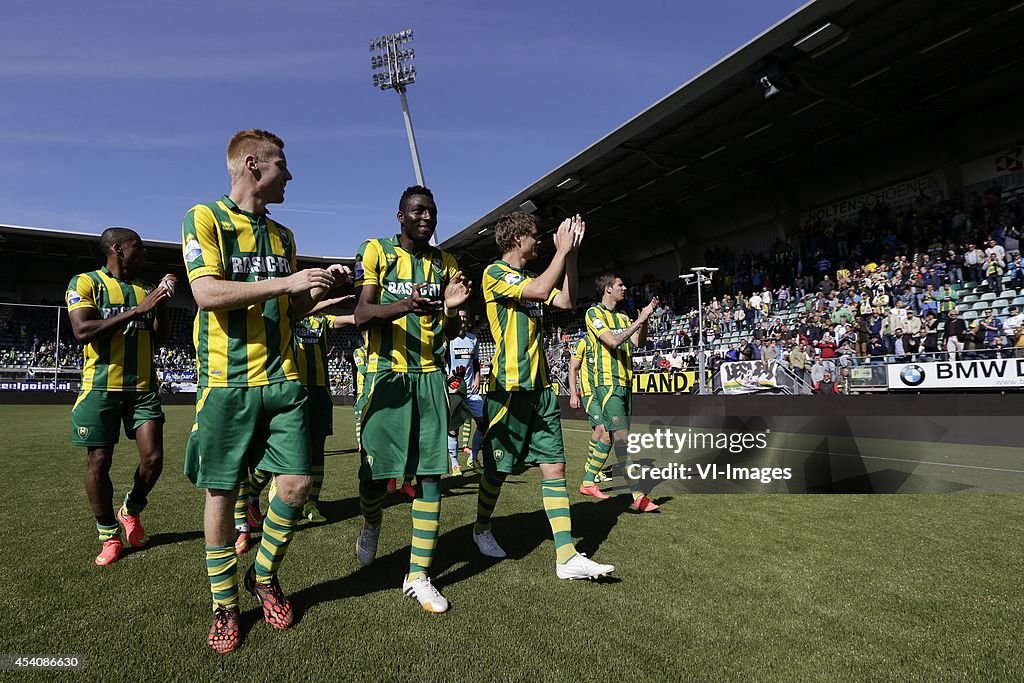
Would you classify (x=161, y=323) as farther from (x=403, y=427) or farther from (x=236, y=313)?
(x=403, y=427)

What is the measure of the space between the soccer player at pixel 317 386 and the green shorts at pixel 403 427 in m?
0.99

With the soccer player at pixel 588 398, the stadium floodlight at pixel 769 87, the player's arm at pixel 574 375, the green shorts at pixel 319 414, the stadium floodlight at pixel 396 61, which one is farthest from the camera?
the stadium floodlight at pixel 396 61

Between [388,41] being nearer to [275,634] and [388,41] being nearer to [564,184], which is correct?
[564,184]

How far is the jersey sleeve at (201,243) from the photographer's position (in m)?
2.79

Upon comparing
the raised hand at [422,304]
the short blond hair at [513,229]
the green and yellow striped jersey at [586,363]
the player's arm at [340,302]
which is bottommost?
the green and yellow striped jersey at [586,363]

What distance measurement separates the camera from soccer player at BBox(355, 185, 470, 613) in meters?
3.44

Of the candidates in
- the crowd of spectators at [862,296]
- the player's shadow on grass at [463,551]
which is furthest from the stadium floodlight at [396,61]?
the player's shadow on grass at [463,551]

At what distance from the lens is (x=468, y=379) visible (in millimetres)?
8469

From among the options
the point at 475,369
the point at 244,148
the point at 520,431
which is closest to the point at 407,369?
the point at 520,431

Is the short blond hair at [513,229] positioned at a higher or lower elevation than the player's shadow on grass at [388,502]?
higher

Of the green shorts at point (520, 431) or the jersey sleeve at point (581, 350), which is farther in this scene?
the jersey sleeve at point (581, 350)

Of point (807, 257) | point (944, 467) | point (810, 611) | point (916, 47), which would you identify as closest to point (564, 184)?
point (807, 257)

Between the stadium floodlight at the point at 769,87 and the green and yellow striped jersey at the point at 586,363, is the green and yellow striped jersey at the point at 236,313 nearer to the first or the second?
the green and yellow striped jersey at the point at 586,363

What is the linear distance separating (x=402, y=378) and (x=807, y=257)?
2241 centimetres
